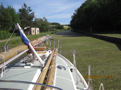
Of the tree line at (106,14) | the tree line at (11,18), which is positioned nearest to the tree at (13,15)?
the tree line at (11,18)

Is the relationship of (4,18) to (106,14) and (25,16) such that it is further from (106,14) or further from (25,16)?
(106,14)

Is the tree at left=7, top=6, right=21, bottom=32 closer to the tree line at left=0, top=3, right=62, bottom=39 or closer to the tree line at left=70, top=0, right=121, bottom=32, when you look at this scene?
the tree line at left=0, top=3, right=62, bottom=39

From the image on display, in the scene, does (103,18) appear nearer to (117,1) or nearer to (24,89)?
(117,1)

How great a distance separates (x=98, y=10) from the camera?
3528cm

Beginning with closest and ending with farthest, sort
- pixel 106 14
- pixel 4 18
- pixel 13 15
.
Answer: pixel 4 18
pixel 106 14
pixel 13 15

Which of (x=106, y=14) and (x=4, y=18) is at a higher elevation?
(x=106, y=14)

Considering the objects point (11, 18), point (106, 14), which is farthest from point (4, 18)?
point (106, 14)

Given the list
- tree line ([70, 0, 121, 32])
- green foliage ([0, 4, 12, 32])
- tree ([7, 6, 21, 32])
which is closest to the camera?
tree line ([70, 0, 121, 32])

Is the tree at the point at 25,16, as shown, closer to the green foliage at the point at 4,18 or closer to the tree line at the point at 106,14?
the green foliage at the point at 4,18

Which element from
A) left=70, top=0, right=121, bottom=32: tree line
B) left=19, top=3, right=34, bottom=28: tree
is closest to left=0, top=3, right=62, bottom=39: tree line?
left=19, top=3, right=34, bottom=28: tree

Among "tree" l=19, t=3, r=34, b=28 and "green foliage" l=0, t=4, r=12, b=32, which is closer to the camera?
"green foliage" l=0, t=4, r=12, b=32

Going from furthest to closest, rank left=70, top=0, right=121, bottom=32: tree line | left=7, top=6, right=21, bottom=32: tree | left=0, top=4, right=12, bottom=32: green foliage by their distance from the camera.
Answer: left=7, top=6, right=21, bottom=32: tree
left=0, top=4, right=12, bottom=32: green foliage
left=70, top=0, right=121, bottom=32: tree line

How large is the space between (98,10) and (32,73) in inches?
1468

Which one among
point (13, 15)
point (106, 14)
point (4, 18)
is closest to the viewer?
point (4, 18)
